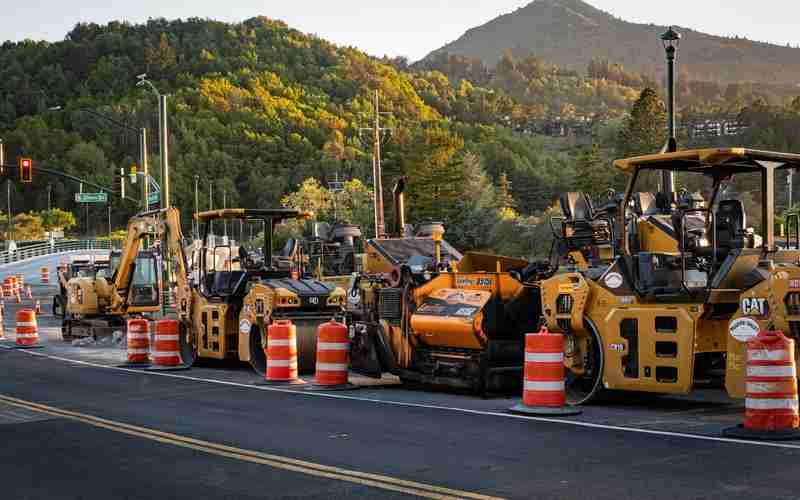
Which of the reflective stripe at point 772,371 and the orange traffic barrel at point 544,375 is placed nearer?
the reflective stripe at point 772,371

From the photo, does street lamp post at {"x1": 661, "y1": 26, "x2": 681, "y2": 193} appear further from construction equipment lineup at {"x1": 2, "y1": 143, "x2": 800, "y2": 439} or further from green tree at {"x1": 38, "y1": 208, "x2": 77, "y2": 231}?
green tree at {"x1": 38, "y1": 208, "x2": 77, "y2": 231}

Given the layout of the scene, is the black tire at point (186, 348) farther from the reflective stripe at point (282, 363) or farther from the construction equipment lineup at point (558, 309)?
the reflective stripe at point (282, 363)

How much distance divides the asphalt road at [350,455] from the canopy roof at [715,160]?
3.29m

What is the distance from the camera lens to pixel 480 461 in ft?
35.6

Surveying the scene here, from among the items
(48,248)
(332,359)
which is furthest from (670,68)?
(48,248)

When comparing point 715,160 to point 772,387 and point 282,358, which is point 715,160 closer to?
point 772,387

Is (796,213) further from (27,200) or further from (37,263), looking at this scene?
(27,200)

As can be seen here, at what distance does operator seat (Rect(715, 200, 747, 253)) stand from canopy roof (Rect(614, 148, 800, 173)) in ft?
1.78

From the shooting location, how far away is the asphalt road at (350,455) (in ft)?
31.4

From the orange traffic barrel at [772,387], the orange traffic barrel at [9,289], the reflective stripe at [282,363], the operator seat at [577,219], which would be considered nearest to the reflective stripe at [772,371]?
the orange traffic barrel at [772,387]

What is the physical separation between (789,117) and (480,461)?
138 metres

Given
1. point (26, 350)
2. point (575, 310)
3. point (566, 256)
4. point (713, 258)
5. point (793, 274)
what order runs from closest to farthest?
1. point (793, 274)
2. point (713, 258)
3. point (575, 310)
4. point (566, 256)
5. point (26, 350)

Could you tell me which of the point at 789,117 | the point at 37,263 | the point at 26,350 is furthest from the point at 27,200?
the point at 26,350

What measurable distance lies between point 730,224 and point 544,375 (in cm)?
300
